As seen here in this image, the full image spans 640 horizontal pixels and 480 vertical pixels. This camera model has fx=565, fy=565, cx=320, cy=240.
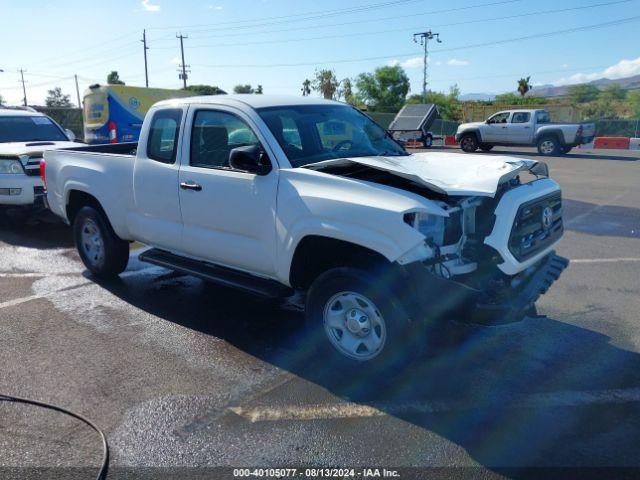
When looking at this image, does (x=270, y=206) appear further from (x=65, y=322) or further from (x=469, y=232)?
(x=65, y=322)

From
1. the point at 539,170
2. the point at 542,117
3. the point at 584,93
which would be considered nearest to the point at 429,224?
the point at 539,170

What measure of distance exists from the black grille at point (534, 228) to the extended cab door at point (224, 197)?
176cm

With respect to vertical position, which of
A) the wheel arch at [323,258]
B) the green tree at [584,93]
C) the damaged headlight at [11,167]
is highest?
the green tree at [584,93]

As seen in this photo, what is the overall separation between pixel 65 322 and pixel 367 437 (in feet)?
10.7

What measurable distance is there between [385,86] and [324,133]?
8340 cm

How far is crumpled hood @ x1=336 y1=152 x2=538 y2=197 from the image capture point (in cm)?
370

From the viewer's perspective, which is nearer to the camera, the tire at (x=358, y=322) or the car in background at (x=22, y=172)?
the tire at (x=358, y=322)

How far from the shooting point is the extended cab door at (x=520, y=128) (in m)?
23.6

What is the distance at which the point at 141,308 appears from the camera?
5617mm

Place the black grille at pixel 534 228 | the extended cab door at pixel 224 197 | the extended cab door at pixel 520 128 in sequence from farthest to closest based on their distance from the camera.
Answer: the extended cab door at pixel 520 128, the extended cab door at pixel 224 197, the black grille at pixel 534 228

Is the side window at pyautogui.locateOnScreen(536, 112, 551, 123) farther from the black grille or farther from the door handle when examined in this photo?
the door handle

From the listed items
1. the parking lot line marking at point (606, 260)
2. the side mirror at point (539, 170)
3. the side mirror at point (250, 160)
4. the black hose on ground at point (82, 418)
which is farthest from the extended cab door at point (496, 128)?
the black hose on ground at point (82, 418)

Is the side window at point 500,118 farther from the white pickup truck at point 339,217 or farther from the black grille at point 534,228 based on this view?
the black grille at point 534,228

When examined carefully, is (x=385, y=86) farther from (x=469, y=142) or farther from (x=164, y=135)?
(x=164, y=135)
